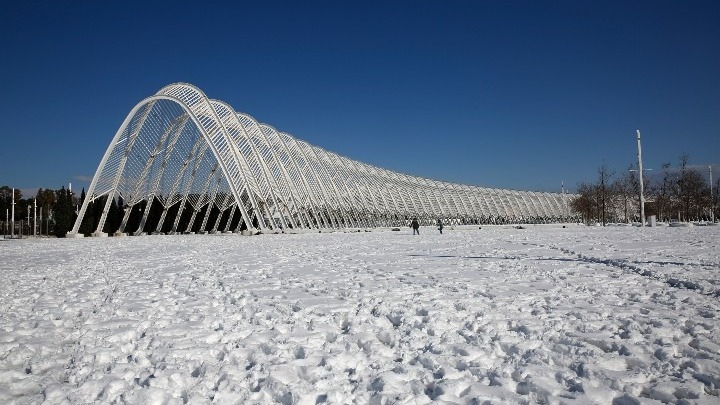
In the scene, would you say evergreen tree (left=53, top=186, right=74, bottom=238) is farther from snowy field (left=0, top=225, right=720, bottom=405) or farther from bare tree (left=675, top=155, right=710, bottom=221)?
bare tree (left=675, top=155, right=710, bottom=221)

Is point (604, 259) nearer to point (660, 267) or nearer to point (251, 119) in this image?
point (660, 267)

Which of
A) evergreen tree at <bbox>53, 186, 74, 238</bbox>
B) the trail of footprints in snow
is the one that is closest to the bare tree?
the trail of footprints in snow

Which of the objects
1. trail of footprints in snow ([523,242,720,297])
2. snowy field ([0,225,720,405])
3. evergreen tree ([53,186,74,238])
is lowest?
snowy field ([0,225,720,405])

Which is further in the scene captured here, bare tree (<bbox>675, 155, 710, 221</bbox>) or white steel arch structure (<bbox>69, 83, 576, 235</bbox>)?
bare tree (<bbox>675, 155, 710, 221</bbox>)

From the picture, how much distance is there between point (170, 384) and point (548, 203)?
14741 cm

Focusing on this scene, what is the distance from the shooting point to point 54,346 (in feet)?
18.7

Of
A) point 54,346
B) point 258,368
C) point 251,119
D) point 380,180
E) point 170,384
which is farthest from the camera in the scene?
point 380,180

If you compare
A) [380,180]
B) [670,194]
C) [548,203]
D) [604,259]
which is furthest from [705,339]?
[548,203]

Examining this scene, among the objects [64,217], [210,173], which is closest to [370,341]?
[210,173]

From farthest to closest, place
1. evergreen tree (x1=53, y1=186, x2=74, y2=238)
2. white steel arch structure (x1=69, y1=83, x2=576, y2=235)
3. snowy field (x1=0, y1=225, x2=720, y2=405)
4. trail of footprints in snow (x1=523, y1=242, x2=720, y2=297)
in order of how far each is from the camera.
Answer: evergreen tree (x1=53, y1=186, x2=74, y2=238) < white steel arch structure (x1=69, y1=83, x2=576, y2=235) < trail of footprints in snow (x1=523, y1=242, x2=720, y2=297) < snowy field (x1=0, y1=225, x2=720, y2=405)

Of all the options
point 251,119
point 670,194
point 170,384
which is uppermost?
point 251,119

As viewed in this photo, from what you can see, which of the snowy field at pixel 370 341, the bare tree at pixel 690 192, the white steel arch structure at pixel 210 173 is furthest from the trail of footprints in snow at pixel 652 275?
the bare tree at pixel 690 192

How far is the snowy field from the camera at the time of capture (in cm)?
412

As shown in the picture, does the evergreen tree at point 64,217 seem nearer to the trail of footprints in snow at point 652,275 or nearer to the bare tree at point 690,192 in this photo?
the trail of footprints in snow at point 652,275
